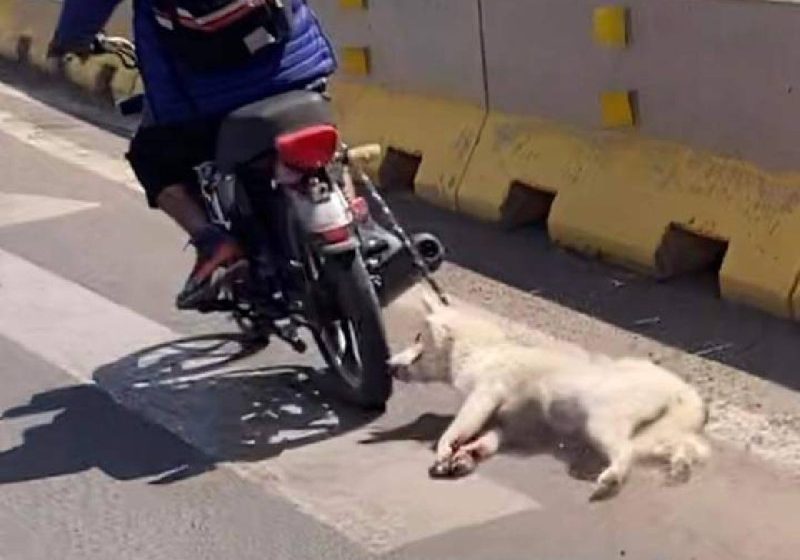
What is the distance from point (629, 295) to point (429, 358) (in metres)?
1.41

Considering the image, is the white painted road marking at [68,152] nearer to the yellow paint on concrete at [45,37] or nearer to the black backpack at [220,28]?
the yellow paint on concrete at [45,37]

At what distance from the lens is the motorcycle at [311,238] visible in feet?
21.4

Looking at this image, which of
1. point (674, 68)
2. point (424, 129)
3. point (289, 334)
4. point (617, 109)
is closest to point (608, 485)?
point (289, 334)

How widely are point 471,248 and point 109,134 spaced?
323cm

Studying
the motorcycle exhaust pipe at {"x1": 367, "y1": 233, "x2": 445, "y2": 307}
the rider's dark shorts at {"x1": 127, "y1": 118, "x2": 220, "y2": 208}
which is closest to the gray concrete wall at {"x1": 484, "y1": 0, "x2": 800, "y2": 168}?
the motorcycle exhaust pipe at {"x1": 367, "y1": 233, "x2": 445, "y2": 307}

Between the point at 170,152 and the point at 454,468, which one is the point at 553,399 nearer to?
the point at 454,468

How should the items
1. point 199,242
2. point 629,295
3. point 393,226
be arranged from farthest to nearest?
point 629,295
point 199,242
point 393,226

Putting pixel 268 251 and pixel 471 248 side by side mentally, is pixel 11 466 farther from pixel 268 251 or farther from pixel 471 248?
pixel 471 248

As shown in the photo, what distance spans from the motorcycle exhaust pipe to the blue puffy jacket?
0.65 metres

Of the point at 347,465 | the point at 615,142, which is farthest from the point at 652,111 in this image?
the point at 347,465

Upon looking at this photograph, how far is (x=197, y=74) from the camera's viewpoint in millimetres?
6852

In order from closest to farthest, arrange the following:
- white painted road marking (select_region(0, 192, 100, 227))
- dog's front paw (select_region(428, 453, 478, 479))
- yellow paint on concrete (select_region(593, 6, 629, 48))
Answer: dog's front paw (select_region(428, 453, 478, 479)) → yellow paint on concrete (select_region(593, 6, 629, 48)) → white painted road marking (select_region(0, 192, 100, 227))

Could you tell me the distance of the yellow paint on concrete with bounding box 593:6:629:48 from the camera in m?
8.11

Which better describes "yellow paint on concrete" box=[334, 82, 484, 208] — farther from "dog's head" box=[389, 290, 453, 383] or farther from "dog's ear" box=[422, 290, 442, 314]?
"dog's head" box=[389, 290, 453, 383]
